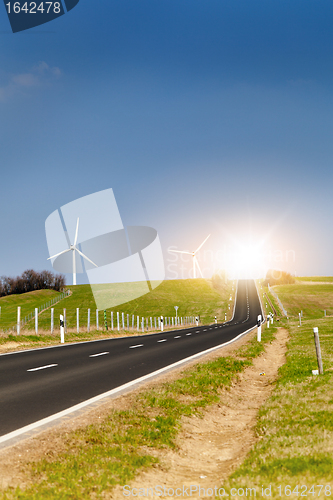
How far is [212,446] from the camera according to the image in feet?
22.3

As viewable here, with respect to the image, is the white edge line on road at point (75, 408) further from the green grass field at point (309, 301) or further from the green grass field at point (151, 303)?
the green grass field at point (309, 301)

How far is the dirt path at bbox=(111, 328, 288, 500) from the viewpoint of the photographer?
5.15 m

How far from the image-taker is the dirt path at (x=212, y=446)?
5.15 metres

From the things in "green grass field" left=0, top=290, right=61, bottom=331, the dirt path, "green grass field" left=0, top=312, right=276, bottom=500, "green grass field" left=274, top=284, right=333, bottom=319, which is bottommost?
"green grass field" left=274, top=284, right=333, bottom=319

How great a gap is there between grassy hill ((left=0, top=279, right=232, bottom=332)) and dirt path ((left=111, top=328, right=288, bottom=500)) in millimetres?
67872

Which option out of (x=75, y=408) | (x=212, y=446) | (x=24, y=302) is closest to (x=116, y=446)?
(x=212, y=446)

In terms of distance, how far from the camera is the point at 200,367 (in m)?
13.1

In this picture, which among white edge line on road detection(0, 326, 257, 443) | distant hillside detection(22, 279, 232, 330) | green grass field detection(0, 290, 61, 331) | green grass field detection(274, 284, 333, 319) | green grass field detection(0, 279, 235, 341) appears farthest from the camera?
green grass field detection(0, 290, 61, 331)

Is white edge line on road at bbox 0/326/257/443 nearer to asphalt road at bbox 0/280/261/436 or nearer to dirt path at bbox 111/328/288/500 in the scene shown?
asphalt road at bbox 0/280/261/436


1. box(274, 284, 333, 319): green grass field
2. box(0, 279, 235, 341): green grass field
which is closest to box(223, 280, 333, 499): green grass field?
box(274, 284, 333, 319): green grass field

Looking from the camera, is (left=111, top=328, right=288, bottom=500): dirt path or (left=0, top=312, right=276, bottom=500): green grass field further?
(left=111, top=328, right=288, bottom=500): dirt path

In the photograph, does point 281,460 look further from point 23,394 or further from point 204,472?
point 23,394

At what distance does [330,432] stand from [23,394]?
21.0 feet

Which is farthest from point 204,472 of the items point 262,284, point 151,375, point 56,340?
point 262,284
